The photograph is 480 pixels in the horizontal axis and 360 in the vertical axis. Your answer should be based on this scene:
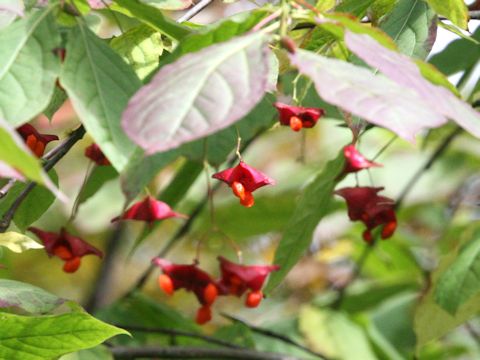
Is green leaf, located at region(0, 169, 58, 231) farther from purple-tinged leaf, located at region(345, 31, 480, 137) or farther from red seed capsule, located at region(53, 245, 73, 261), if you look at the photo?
purple-tinged leaf, located at region(345, 31, 480, 137)

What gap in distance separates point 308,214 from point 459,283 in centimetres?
28

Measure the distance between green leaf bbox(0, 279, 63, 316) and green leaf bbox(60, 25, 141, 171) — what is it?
27cm

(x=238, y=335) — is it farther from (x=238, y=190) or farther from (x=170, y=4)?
(x=170, y=4)

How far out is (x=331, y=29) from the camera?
0.85 meters

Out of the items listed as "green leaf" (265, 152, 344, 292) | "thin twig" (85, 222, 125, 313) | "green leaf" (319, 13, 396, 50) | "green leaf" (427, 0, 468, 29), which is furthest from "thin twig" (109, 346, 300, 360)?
"thin twig" (85, 222, 125, 313)

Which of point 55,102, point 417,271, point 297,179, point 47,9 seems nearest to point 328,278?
point 417,271

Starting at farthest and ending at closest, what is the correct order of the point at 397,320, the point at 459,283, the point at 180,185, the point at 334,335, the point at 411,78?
the point at 397,320
the point at 334,335
the point at 180,185
the point at 459,283
the point at 411,78

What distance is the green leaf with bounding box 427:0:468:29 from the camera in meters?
1.07

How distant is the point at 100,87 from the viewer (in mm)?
862

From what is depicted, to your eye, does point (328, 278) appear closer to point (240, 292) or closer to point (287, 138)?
point (287, 138)

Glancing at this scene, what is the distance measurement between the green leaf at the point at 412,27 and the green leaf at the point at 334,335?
2.83 ft

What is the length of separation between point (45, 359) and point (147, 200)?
250 millimetres

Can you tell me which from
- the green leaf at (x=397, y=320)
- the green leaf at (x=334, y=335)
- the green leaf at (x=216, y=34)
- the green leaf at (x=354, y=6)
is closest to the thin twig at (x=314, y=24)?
the green leaf at (x=354, y=6)

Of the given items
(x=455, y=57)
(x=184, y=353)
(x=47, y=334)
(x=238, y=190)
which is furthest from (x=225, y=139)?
(x=455, y=57)
